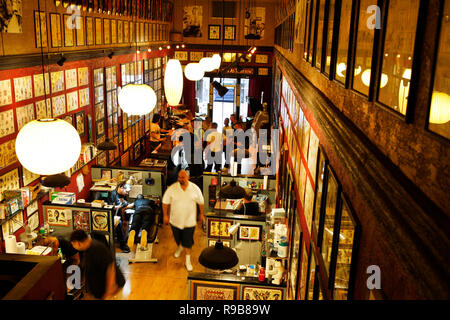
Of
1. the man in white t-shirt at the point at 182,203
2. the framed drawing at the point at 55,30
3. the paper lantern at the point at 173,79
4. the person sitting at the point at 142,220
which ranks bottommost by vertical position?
the person sitting at the point at 142,220

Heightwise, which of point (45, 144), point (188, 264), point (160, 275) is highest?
point (45, 144)

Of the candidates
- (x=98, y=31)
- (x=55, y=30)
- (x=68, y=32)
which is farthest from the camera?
(x=98, y=31)

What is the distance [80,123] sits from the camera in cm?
830

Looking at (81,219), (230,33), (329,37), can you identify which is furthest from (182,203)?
(230,33)

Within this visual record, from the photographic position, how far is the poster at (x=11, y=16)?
18.1ft

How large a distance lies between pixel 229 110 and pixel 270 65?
462 cm

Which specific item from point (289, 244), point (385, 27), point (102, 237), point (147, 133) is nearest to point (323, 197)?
point (385, 27)

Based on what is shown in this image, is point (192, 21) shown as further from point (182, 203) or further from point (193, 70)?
point (182, 203)

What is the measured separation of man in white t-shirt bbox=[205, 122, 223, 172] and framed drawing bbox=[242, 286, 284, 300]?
6.69 meters

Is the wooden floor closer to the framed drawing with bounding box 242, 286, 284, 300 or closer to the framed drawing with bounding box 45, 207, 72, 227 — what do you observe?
the framed drawing with bounding box 45, 207, 72, 227

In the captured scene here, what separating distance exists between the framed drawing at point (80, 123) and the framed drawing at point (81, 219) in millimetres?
1990

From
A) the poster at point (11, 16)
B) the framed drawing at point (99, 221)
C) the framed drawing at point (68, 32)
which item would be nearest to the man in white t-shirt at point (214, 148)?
the framed drawing at point (68, 32)

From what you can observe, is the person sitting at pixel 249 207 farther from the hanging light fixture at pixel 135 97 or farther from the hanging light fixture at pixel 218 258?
the hanging light fixture at pixel 218 258

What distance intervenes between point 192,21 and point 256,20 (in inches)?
106
